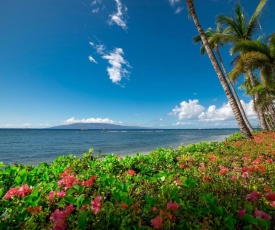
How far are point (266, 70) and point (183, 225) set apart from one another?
682 inches

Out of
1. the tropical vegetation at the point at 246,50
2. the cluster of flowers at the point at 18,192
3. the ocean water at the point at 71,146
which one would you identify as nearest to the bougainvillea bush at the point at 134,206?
the cluster of flowers at the point at 18,192

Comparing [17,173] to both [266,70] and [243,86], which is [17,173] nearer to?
[266,70]

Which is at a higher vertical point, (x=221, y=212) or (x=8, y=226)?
(x=221, y=212)

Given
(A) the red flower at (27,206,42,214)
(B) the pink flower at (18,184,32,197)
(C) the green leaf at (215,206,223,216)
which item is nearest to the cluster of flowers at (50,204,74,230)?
(A) the red flower at (27,206,42,214)

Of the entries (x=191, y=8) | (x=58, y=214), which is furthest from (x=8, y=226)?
(x=191, y=8)

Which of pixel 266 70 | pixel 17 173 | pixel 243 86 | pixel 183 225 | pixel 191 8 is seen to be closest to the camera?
pixel 183 225

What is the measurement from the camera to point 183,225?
6.03 feet

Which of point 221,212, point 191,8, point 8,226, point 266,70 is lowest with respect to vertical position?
point 8,226

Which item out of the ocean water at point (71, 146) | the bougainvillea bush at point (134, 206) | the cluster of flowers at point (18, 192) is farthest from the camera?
the ocean water at point (71, 146)

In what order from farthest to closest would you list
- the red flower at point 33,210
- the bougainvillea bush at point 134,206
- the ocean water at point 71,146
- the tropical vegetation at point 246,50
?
1. the ocean water at point 71,146
2. the tropical vegetation at point 246,50
3. the red flower at point 33,210
4. the bougainvillea bush at point 134,206

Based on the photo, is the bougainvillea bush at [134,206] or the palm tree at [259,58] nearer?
the bougainvillea bush at [134,206]

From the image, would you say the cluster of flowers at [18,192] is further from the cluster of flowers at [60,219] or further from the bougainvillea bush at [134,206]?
the cluster of flowers at [60,219]

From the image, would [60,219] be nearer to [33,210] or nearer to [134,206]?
[33,210]

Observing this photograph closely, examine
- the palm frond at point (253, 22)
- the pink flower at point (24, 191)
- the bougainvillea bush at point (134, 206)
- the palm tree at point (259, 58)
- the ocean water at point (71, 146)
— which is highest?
the palm frond at point (253, 22)
